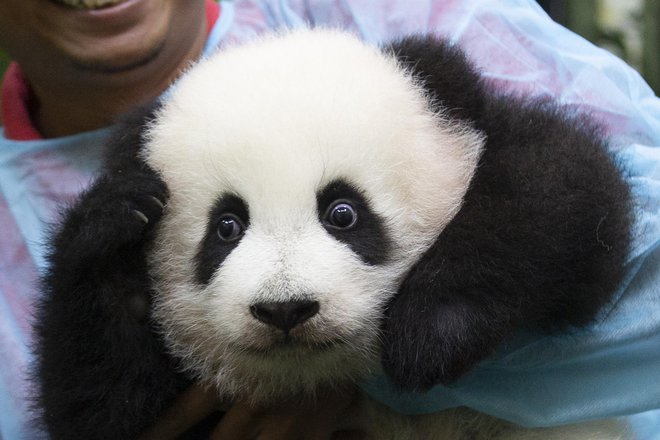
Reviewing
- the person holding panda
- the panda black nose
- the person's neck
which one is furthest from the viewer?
the person's neck

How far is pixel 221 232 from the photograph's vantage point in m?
1.05

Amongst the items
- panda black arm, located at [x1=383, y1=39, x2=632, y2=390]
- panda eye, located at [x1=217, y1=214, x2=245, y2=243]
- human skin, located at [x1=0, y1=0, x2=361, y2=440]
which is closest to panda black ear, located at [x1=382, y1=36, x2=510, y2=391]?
panda black arm, located at [x1=383, y1=39, x2=632, y2=390]

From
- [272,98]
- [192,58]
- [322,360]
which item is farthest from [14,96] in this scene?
[322,360]

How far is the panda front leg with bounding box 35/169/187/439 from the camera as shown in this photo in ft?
3.50

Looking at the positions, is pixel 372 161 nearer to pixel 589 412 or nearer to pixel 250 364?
pixel 250 364

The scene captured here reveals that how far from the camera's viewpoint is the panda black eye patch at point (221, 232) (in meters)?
1.03

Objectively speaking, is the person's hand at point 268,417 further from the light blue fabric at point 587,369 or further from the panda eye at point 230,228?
→ the panda eye at point 230,228

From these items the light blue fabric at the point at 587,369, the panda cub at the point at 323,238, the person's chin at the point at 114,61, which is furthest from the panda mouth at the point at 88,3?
the light blue fabric at the point at 587,369

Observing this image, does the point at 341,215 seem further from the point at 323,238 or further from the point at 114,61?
the point at 114,61

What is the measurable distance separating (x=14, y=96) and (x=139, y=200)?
917mm

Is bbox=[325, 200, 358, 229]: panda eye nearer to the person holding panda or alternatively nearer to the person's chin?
the person holding panda

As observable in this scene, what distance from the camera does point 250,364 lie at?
1.04 m

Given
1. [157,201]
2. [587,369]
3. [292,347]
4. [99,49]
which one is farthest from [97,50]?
[587,369]

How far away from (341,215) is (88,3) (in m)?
0.87
